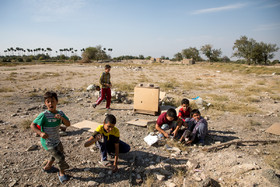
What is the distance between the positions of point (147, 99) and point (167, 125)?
1645mm

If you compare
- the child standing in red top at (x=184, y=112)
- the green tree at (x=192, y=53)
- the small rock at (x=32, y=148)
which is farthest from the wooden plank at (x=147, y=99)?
the green tree at (x=192, y=53)

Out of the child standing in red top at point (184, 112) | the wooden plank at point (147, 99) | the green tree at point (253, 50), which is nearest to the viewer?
the child standing in red top at point (184, 112)

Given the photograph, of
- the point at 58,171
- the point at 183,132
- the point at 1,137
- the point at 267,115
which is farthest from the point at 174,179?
the point at 267,115

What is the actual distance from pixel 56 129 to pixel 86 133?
1.49 m

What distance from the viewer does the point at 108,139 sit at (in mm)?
2686

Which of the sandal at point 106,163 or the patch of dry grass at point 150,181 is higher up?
Answer: the sandal at point 106,163

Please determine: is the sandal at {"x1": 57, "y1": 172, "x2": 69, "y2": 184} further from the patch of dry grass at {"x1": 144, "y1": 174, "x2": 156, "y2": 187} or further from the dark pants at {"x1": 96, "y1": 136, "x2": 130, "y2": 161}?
the patch of dry grass at {"x1": 144, "y1": 174, "x2": 156, "y2": 187}

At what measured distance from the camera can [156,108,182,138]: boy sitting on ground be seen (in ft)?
11.1

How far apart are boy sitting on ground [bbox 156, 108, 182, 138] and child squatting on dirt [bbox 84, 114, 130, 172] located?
0.95 metres

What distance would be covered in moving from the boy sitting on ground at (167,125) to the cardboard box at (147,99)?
145 centimetres

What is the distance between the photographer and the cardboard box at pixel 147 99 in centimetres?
499

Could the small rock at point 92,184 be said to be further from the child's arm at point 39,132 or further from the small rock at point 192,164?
the small rock at point 192,164

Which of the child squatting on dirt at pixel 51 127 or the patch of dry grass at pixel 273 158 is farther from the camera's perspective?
the patch of dry grass at pixel 273 158

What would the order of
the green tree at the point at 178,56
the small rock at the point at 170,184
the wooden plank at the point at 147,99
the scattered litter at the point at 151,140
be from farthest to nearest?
1. the green tree at the point at 178,56
2. the wooden plank at the point at 147,99
3. the scattered litter at the point at 151,140
4. the small rock at the point at 170,184
